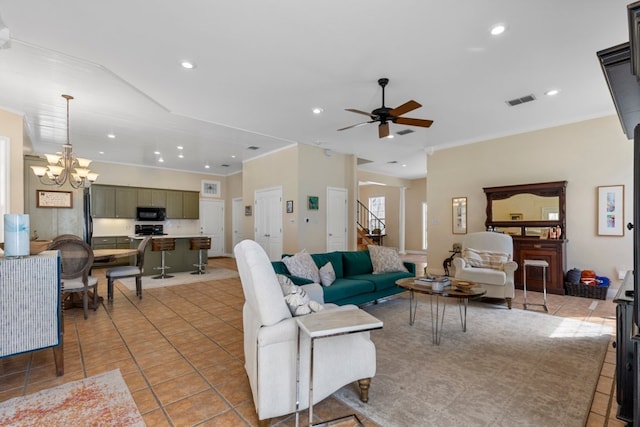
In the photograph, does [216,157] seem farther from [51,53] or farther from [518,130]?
[518,130]

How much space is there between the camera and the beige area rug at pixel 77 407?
186 centimetres

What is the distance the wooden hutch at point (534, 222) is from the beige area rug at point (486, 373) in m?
1.68

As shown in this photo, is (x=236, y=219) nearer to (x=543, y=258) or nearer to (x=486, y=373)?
(x=543, y=258)

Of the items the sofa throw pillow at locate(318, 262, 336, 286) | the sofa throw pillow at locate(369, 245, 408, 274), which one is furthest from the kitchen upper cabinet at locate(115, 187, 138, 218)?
the sofa throw pillow at locate(369, 245, 408, 274)

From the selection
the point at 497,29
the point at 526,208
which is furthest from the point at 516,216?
the point at 497,29

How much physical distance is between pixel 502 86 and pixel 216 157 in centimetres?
662

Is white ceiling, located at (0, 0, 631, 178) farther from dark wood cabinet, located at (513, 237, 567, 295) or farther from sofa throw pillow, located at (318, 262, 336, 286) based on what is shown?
sofa throw pillow, located at (318, 262, 336, 286)

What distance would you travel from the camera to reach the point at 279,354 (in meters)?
1.83

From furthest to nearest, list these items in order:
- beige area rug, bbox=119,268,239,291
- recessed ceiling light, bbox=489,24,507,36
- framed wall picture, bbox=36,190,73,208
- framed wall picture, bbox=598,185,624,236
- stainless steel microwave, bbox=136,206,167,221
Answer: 1. stainless steel microwave, bbox=136,206,167,221
2. framed wall picture, bbox=36,190,73,208
3. beige area rug, bbox=119,268,239,291
4. framed wall picture, bbox=598,185,624,236
5. recessed ceiling light, bbox=489,24,507,36

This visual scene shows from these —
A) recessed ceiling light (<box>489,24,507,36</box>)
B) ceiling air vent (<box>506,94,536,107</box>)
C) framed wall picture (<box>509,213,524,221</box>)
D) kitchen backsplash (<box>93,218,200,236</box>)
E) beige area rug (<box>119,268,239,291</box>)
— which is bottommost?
beige area rug (<box>119,268,239,291</box>)

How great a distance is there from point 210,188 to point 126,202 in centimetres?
258

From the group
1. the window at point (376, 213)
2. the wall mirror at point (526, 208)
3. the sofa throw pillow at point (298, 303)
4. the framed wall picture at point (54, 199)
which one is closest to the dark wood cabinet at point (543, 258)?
the wall mirror at point (526, 208)

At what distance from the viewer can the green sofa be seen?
11.9 ft

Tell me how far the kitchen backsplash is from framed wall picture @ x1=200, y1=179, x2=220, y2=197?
100 centimetres
